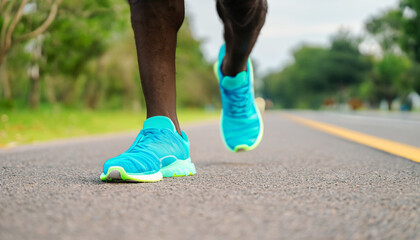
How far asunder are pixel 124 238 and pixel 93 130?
28.3ft

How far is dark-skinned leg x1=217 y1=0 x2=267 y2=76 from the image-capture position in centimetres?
265

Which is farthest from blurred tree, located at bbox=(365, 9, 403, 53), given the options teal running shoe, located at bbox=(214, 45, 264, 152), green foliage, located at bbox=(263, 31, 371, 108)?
teal running shoe, located at bbox=(214, 45, 264, 152)

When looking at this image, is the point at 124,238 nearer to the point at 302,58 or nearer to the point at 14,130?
the point at 14,130

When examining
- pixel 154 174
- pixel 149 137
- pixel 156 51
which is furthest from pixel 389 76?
pixel 154 174

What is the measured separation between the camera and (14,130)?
767cm

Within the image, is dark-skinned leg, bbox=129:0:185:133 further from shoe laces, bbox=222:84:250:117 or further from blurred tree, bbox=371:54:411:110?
blurred tree, bbox=371:54:411:110

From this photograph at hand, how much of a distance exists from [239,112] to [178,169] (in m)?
0.91

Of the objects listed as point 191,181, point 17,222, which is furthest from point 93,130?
point 17,222

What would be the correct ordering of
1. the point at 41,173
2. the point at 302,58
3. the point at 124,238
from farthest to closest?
1. the point at 302,58
2. the point at 41,173
3. the point at 124,238

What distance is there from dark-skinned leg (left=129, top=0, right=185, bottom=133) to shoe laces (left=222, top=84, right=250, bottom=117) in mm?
693

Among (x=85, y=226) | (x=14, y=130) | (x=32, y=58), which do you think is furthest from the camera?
(x=32, y=58)

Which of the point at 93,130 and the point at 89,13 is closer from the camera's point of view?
the point at 93,130

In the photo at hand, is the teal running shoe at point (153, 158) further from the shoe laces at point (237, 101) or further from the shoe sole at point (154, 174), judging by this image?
the shoe laces at point (237, 101)

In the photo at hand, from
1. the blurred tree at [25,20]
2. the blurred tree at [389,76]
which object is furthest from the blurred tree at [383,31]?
the blurred tree at [25,20]
